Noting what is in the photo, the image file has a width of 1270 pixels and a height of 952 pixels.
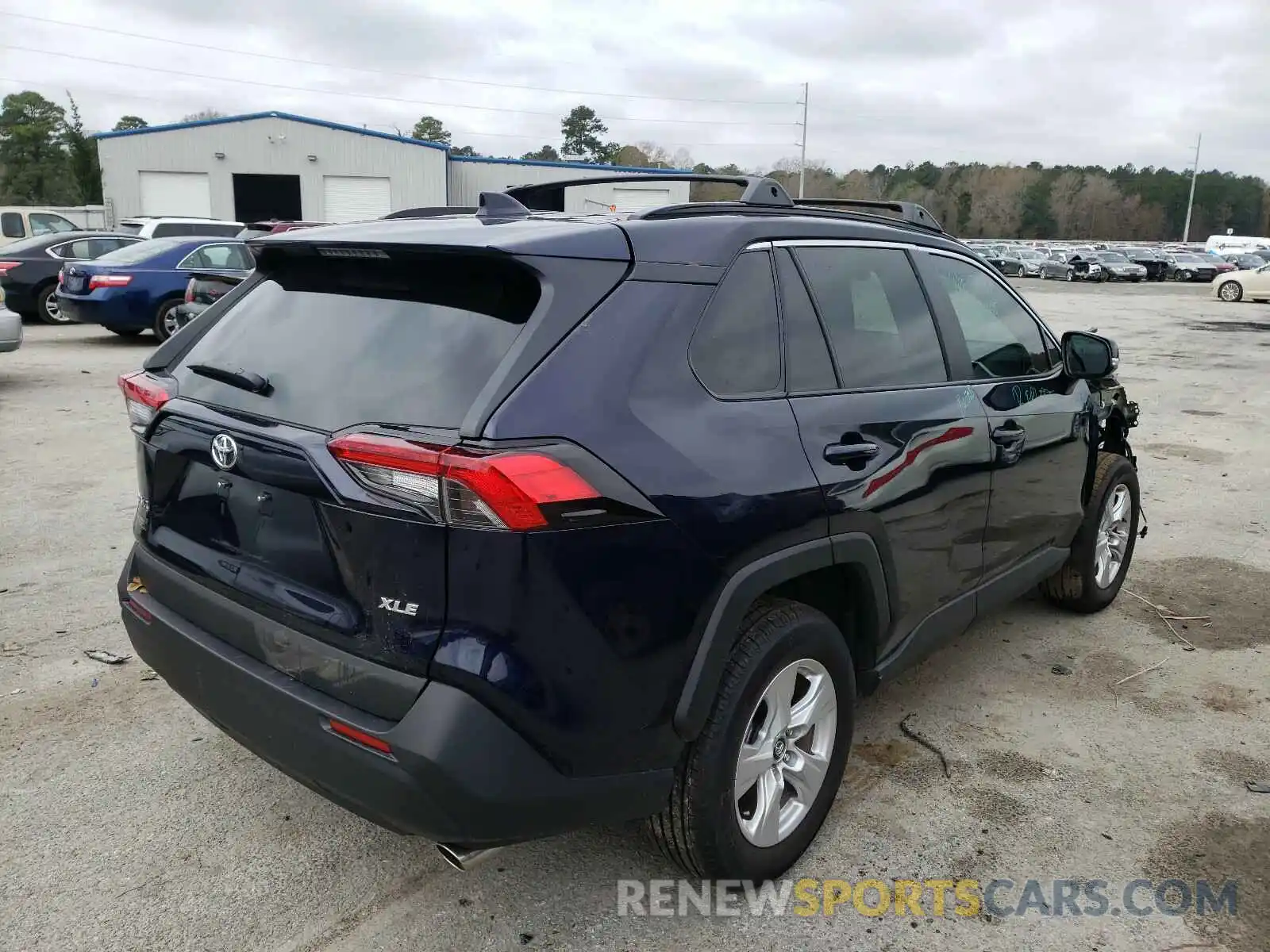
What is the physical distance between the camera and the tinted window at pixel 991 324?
11.8ft

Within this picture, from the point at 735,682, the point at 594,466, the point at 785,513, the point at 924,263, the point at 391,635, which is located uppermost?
the point at 924,263

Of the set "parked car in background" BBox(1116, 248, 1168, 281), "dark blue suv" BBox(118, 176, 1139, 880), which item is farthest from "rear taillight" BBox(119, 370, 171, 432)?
"parked car in background" BBox(1116, 248, 1168, 281)

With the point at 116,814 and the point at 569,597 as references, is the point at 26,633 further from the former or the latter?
the point at 569,597

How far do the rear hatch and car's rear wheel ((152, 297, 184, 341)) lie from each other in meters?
12.2

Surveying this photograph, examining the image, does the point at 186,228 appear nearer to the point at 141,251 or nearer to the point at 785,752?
the point at 141,251

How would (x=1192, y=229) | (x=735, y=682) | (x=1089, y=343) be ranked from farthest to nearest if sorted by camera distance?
(x=1192, y=229) → (x=1089, y=343) → (x=735, y=682)

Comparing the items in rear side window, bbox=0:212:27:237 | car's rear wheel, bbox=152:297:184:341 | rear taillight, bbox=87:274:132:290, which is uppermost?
rear side window, bbox=0:212:27:237

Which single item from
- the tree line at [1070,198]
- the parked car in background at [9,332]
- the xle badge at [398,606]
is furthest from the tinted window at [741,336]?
the tree line at [1070,198]

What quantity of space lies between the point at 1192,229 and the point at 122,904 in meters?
148

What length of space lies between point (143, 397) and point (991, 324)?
301cm

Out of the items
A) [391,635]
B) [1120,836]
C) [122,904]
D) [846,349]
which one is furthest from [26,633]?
[1120,836]

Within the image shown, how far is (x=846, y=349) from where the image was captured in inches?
117

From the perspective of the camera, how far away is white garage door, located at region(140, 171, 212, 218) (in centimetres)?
3606

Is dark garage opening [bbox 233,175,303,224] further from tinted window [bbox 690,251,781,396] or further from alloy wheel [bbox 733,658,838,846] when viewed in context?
alloy wheel [bbox 733,658,838,846]
